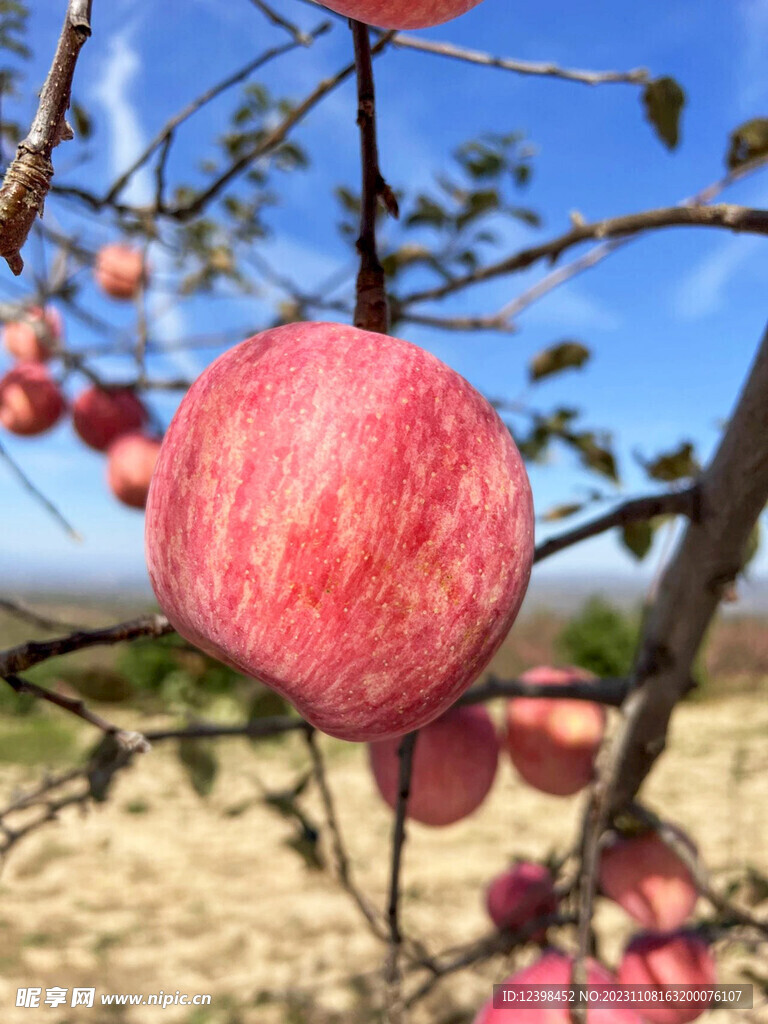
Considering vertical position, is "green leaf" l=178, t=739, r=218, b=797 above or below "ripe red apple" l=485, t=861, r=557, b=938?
above

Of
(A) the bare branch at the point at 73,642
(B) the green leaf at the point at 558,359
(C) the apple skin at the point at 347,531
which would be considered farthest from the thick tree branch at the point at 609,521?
(B) the green leaf at the point at 558,359

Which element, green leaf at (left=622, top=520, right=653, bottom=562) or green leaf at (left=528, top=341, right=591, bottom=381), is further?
green leaf at (left=528, top=341, right=591, bottom=381)

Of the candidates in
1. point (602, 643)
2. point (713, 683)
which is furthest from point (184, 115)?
point (713, 683)

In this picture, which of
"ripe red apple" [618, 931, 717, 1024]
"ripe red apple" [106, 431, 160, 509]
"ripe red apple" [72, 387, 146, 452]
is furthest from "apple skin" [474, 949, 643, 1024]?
"ripe red apple" [72, 387, 146, 452]

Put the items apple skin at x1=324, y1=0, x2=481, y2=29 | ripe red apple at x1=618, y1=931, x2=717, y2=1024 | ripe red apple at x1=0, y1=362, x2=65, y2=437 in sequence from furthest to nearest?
ripe red apple at x1=0, y1=362, x2=65, y2=437 → ripe red apple at x1=618, y1=931, x2=717, y2=1024 → apple skin at x1=324, y1=0, x2=481, y2=29

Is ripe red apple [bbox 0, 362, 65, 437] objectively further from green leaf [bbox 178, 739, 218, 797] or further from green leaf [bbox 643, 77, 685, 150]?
green leaf [bbox 643, 77, 685, 150]

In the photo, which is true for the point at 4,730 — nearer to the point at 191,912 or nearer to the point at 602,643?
the point at 191,912
